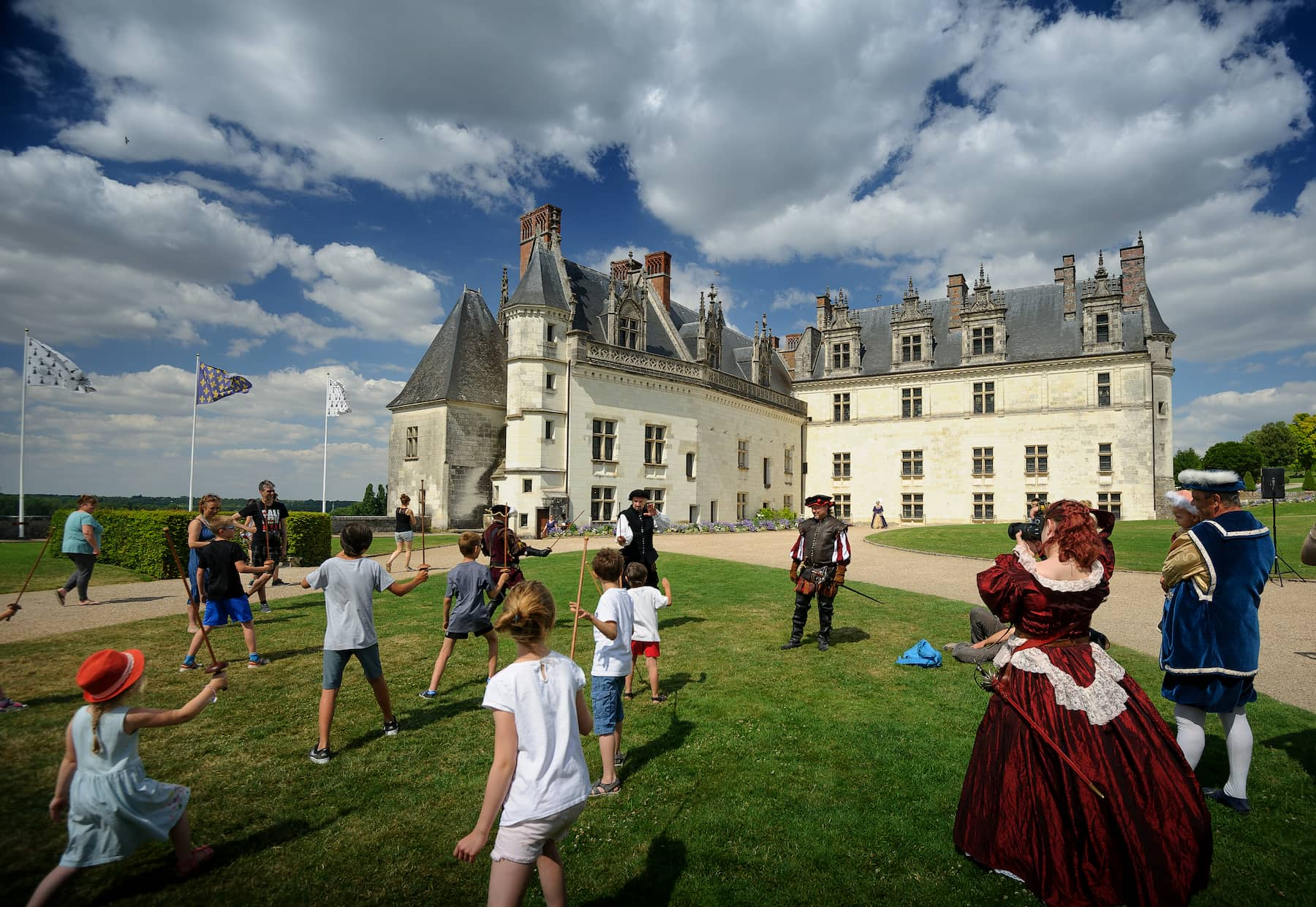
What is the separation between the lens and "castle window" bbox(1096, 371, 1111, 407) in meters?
31.1

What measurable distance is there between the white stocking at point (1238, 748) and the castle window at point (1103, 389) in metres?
32.5

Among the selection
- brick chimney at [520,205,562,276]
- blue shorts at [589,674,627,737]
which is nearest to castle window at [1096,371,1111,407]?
brick chimney at [520,205,562,276]

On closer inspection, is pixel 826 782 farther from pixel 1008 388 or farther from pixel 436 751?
pixel 1008 388

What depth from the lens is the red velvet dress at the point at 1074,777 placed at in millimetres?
3119

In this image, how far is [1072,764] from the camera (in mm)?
3146

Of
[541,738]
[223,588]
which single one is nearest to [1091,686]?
[541,738]

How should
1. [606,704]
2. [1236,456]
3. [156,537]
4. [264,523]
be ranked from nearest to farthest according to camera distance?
[606,704] < [264,523] < [156,537] < [1236,456]

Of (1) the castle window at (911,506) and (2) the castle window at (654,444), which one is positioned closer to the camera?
(2) the castle window at (654,444)

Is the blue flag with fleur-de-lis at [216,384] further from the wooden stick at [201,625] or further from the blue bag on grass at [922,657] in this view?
the blue bag on grass at [922,657]

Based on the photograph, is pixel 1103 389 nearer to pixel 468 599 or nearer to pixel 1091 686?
pixel 1091 686

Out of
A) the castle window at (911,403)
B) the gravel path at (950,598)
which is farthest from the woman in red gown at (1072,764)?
the castle window at (911,403)

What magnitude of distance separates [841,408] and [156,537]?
32169mm

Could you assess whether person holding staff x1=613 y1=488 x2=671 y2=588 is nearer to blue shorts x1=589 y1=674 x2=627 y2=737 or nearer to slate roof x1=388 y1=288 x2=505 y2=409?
blue shorts x1=589 y1=674 x2=627 y2=737

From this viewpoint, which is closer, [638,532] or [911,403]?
[638,532]
